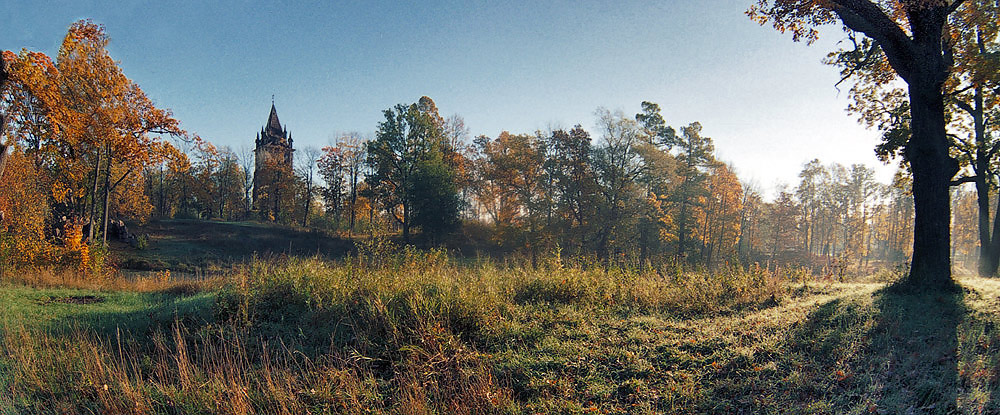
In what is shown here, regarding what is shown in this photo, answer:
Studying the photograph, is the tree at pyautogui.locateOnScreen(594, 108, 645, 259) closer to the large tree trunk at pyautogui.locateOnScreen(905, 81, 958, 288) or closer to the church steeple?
the large tree trunk at pyautogui.locateOnScreen(905, 81, 958, 288)

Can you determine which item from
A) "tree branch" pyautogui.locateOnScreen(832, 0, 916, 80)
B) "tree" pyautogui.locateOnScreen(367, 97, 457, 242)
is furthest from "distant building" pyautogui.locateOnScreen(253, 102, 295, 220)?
"tree branch" pyautogui.locateOnScreen(832, 0, 916, 80)

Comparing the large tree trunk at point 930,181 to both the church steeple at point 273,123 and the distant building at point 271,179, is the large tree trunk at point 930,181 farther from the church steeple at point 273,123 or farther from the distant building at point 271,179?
A: the church steeple at point 273,123

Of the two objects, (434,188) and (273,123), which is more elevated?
(273,123)

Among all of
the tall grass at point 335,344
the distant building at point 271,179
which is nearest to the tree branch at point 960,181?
the tall grass at point 335,344

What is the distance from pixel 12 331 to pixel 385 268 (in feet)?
17.2

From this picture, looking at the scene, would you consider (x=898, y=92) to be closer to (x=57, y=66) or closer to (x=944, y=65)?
(x=944, y=65)

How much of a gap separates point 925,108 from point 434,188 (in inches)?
1128

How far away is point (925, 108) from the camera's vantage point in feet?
24.3

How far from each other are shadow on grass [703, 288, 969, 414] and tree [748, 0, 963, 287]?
8.38ft

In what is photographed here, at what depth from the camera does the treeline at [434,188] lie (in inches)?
554

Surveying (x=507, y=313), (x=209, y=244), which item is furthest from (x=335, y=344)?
(x=209, y=244)

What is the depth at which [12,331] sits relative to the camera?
6.00m

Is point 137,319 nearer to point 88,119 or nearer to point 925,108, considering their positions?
point 88,119

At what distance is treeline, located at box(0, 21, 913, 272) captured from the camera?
14072 millimetres
